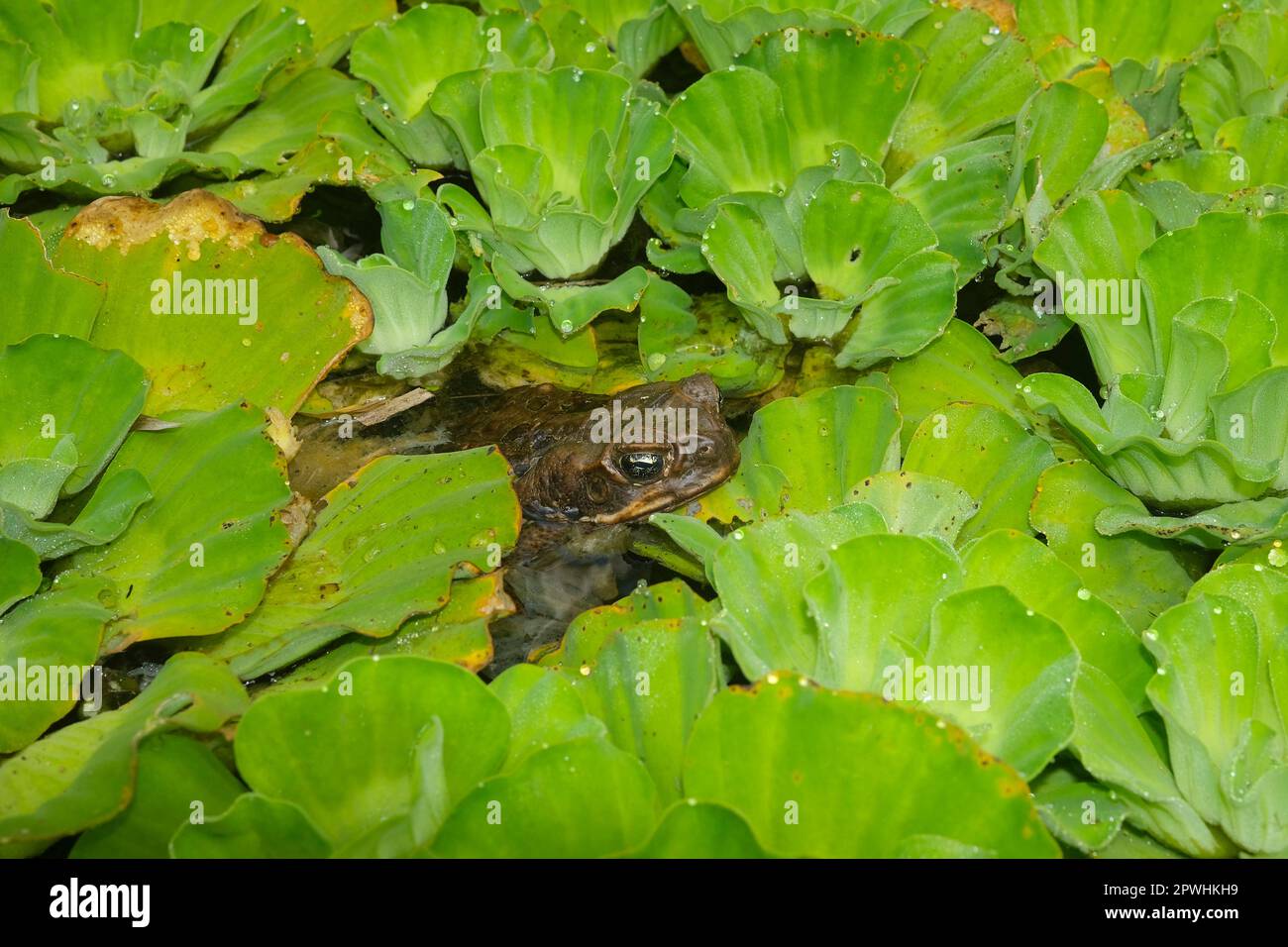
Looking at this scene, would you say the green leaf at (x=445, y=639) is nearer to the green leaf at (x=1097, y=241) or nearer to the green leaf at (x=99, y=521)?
the green leaf at (x=99, y=521)

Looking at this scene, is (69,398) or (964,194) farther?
(964,194)

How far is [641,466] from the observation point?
6.66 feet

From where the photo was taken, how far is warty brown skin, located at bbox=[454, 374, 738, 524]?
1964 millimetres

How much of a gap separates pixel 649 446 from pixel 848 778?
86 cm

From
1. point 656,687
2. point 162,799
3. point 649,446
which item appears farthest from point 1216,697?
point 162,799

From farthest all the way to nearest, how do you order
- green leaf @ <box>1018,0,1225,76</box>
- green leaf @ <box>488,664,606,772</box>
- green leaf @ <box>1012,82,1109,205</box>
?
green leaf @ <box>1018,0,1225,76</box> → green leaf @ <box>1012,82,1109,205</box> → green leaf @ <box>488,664,606,772</box>

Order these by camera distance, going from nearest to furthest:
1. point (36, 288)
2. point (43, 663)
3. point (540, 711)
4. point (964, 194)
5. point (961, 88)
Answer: point (540, 711)
point (43, 663)
point (36, 288)
point (964, 194)
point (961, 88)

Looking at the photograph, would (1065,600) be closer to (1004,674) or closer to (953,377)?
(1004,674)

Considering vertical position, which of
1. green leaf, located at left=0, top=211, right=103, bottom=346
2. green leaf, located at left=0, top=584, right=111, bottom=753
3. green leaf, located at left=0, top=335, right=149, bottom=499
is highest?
green leaf, located at left=0, top=211, right=103, bottom=346

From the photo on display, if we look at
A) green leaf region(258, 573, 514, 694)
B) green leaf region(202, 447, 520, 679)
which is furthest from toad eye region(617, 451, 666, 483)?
green leaf region(258, 573, 514, 694)

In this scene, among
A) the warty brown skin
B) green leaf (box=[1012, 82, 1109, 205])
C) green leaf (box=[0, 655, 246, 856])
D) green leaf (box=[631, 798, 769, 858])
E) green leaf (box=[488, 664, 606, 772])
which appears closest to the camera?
green leaf (box=[631, 798, 769, 858])

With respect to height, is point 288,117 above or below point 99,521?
above

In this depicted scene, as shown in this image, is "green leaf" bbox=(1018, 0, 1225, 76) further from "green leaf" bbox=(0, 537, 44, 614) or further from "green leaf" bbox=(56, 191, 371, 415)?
"green leaf" bbox=(0, 537, 44, 614)
